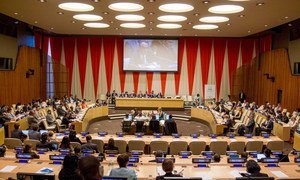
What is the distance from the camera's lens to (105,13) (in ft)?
50.2

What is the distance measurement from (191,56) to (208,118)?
989cm

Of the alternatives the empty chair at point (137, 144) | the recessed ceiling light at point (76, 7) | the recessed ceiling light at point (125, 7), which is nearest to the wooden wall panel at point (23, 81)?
the recessed ceiling light at point (76, 7)

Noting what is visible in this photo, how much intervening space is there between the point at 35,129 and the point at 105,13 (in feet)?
23.2

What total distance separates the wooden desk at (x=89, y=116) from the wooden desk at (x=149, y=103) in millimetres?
2843

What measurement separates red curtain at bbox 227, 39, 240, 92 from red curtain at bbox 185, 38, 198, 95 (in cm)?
281

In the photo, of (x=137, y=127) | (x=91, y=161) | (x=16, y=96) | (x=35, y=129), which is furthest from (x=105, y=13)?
(x=91, y=161)

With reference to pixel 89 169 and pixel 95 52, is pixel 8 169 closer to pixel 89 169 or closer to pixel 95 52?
pixel 89 169

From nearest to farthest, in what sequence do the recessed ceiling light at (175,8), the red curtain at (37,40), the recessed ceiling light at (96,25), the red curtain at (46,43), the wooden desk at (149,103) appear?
the recessed ceiling light at (175,8)
the recessed ceiling light at (96,25)
the wooden desk at (149,103)
the red curtain at (37,40)
the red curtain at (46,43)

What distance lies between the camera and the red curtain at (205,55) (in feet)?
88.0

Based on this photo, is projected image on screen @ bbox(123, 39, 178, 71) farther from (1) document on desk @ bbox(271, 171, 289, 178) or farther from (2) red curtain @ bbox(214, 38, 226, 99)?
(1) document on desk @ bbox(271, 171, 289, 178)

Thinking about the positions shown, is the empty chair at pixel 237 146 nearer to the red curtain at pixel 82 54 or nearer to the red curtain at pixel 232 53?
the red curtain at pixel 232 53

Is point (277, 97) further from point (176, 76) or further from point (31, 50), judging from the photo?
point (31, 50)

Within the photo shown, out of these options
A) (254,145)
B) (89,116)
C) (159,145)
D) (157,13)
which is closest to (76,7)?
(157,13)

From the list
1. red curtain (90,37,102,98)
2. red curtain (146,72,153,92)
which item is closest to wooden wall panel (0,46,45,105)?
red curtain (90,37,102,98)
